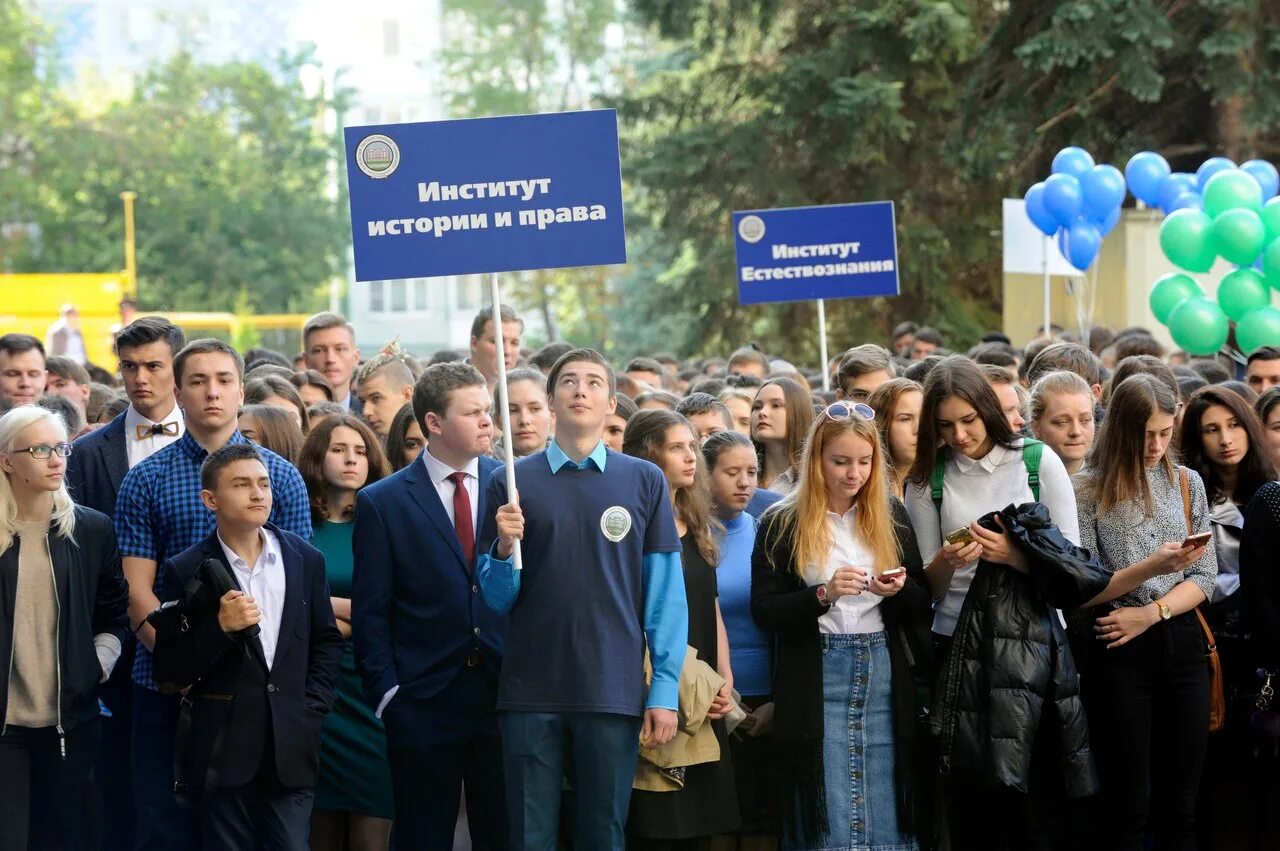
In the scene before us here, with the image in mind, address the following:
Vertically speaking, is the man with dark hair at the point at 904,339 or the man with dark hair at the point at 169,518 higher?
the man with dark hair at the point at 904,339

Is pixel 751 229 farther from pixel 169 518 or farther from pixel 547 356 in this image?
pixel 169 518

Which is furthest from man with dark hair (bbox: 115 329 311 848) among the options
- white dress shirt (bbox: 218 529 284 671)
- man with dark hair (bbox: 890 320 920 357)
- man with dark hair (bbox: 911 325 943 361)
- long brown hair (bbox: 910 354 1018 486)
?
man with dark hair (bbox: 890 320 920 357)

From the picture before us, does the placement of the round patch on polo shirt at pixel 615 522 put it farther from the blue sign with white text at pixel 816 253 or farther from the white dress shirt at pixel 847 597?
the blue sign with white text at pixel 816 253

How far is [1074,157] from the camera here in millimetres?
17672

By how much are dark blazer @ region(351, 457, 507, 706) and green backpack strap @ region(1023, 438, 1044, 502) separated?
2043 mm

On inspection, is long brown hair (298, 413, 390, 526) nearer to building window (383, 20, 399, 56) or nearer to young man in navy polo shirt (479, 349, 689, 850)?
young man in navy polo shirt (479, 349, 689, 850)

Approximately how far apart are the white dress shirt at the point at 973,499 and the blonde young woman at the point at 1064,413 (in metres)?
0.59

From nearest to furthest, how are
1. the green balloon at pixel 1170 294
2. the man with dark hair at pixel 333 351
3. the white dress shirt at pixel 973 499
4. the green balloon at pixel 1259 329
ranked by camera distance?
1. the white dress shirt at pixel 973 499
2. the man with dark hair at pixel 333 351
3. the green balloon at pixel 1259 329
4. the green balloon at pixel 1170 294

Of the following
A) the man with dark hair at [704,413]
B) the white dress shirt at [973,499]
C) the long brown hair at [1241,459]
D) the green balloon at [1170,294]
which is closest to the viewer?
the white dress shirt at [973,499]

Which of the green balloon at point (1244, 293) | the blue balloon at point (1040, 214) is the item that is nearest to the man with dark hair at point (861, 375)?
the green balloon at point (1244, 293)

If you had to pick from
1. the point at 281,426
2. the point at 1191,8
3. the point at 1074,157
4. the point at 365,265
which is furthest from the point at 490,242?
the point at 1191,8

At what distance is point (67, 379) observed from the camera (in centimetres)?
1216

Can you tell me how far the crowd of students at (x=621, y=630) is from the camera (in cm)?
656

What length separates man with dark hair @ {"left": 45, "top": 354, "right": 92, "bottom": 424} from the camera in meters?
12.0
